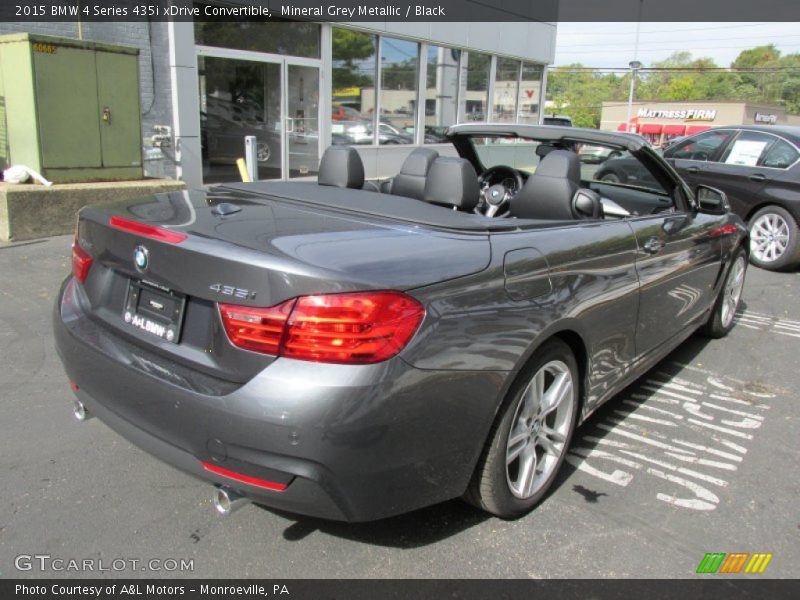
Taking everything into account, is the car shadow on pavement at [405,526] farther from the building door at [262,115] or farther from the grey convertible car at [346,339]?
the building door at [262,115]

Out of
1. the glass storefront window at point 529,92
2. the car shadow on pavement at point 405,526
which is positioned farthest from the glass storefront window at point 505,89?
the car shadow on pavement at point 405,526

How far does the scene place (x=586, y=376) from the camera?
303 centimetres

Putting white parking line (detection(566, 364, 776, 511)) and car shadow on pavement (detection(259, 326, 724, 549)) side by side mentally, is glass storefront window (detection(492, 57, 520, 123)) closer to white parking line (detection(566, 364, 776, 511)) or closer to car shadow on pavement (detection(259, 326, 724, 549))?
white parking line (detection(566, 364, 776, 511))

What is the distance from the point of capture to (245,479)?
2.08 meters

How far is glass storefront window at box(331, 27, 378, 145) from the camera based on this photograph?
13.5 meters

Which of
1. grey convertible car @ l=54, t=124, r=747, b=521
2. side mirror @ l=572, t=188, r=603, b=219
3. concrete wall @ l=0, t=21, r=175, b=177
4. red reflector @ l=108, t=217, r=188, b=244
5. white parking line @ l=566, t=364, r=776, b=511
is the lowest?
white parking line @ l=566, t=364, r=776, b=511

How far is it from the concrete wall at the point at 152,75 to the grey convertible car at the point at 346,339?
7.98 meters

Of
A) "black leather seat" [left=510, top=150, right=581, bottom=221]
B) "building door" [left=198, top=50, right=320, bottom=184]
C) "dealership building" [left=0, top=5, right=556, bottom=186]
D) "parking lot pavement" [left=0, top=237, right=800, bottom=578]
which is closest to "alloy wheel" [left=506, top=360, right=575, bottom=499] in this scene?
"parking lot pavement" [left=0, top=237, right=800, bottom=578]

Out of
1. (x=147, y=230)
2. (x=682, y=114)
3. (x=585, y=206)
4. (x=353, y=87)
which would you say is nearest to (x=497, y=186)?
(x=585, y=206)

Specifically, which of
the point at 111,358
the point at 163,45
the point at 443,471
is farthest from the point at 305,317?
the point at 163,45

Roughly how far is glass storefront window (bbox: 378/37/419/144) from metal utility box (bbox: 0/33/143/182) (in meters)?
7.54

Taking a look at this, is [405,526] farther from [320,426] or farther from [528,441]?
[320,426]

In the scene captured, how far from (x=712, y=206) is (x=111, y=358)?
161 inches

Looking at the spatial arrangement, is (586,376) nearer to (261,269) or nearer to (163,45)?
(261,269)
